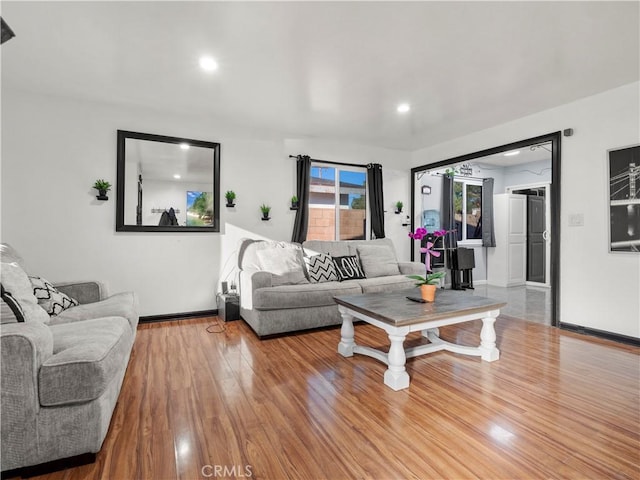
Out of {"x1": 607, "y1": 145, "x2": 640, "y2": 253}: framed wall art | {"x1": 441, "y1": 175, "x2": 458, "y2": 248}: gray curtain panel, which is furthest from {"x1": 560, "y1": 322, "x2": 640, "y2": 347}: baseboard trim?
{"x1": 441, "y1": 175, "x2": 458, "y2": 248}: gray curtain panel

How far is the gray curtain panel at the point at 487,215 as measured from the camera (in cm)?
656

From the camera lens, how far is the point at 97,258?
11.8ft

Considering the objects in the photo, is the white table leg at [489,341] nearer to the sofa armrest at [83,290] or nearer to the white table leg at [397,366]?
the white table leg at [397,366]

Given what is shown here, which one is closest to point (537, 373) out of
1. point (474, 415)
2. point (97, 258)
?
point (474, 415)

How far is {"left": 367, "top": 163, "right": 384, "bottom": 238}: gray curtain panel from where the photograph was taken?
5.21 m

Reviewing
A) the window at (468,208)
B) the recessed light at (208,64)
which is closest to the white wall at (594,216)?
the window at (468,208)

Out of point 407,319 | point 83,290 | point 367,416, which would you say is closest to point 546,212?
point 407,319

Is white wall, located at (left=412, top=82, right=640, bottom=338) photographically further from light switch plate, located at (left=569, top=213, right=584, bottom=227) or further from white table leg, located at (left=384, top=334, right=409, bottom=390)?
white table leg, located at (left=384, top=334, right=409, bottom=390)

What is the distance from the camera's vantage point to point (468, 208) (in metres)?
6.64

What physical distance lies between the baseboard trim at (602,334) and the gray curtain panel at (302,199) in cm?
326

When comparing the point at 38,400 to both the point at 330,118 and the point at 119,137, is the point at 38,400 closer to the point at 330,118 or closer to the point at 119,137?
the point at 119,137

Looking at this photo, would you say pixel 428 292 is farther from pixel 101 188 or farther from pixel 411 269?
pixel 101 188

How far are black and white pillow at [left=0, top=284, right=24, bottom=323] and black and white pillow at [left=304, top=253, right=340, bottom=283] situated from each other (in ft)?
8.63

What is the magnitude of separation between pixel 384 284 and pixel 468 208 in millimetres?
3782
